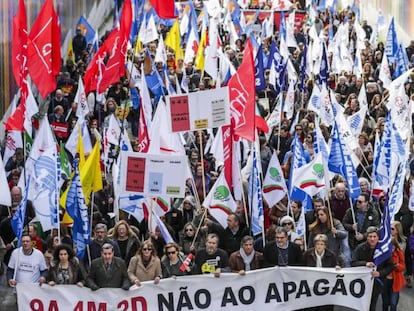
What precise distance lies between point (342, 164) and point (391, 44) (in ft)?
38.0

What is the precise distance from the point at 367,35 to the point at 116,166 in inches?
780

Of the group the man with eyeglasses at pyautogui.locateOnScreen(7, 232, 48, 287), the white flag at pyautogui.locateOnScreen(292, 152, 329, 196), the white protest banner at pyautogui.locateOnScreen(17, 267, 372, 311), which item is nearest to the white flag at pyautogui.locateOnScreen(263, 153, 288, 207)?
the white flag at pyautogui.locateOnScreen(292, 152, 329, 196)

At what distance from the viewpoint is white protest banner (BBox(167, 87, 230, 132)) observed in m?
18.0

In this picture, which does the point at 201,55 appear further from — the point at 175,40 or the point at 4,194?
the point at 4,194

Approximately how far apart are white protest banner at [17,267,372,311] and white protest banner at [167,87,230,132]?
2.90m

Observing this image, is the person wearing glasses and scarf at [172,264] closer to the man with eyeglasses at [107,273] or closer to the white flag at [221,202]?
the man with eyeglasses at [107,273]

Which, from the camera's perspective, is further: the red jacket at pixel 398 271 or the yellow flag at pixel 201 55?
the yellow flag at pixel 201 55

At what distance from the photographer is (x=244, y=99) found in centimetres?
1905

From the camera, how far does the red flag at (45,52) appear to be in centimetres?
2139

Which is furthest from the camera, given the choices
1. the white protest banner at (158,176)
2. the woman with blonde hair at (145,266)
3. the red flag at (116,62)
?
the red flag at (116,62)

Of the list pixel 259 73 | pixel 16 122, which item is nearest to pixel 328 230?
pixel 16 122

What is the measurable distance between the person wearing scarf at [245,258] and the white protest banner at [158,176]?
106 centimetres

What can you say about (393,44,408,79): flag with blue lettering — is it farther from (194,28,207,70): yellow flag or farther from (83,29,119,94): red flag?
(83,29,119,94): red flag

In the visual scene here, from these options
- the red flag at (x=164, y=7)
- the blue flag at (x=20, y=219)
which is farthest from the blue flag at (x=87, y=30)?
the blue flag at (x=20, y=219)
